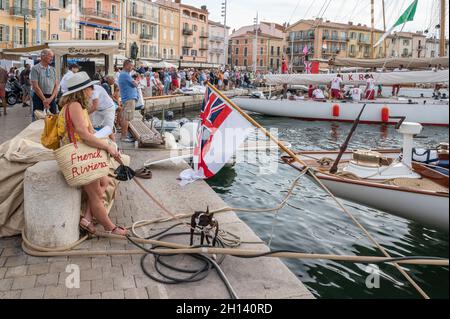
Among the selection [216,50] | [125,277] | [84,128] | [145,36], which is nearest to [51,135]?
[84,128]

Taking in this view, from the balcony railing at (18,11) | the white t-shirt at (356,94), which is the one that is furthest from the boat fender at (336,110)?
the balcony railing at (18,11)

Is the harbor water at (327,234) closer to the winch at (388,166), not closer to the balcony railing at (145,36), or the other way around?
the winch at (388,166)

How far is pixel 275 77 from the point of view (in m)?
26.0

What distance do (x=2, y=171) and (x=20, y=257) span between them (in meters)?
1.19

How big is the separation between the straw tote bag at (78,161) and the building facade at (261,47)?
106 metres

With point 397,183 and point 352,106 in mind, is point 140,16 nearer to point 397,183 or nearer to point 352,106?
point 352,106

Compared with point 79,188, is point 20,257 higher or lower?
lower

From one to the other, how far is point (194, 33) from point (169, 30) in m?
8.87

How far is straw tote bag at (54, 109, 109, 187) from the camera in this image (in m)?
4.45

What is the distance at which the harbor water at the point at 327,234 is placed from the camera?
585cm

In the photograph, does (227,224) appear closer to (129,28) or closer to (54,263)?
(54,263)

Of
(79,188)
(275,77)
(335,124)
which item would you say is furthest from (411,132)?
(275,77)
